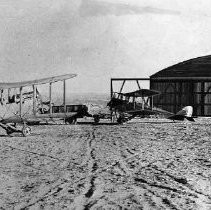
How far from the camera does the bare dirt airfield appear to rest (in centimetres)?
618

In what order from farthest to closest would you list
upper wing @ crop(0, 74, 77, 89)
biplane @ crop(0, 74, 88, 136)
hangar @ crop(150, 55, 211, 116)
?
hangar @ crop(150, 55, 211, 116)
upper wing @ crop(0, 74, 77, 89)
biplane @ crop(0, 74, 88, 136)

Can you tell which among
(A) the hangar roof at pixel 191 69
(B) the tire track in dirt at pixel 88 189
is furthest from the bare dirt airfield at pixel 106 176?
(A) the hangar roof at pixel 191 69

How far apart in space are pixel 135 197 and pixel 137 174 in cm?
190

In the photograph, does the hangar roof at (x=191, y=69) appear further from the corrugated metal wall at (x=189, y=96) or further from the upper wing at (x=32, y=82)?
the upper wing at (x=32, y=82)

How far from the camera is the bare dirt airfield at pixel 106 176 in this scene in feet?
20.3

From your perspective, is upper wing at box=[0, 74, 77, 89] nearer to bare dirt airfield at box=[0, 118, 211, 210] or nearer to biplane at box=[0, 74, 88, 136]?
biplane at box=[0, 74, 88, 136]

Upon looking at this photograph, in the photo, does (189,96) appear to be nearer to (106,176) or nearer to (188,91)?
(188,91)

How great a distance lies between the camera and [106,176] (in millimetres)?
8117

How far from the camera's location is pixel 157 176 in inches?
319

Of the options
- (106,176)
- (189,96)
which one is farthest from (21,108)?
(189,96)

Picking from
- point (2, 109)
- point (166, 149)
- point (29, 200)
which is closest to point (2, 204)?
point (29, 200)

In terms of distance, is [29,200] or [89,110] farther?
[89,110]

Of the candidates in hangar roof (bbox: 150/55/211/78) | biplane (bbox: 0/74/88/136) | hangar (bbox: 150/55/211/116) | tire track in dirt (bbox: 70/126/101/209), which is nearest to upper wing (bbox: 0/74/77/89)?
biplane (bbox: 0/74/88/136)

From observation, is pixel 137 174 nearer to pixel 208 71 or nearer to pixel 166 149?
pixel 166 149
